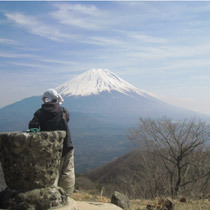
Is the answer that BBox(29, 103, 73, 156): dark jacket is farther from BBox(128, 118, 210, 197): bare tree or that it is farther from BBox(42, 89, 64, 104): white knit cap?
BBox(128, 118, 210, 197): bare tree

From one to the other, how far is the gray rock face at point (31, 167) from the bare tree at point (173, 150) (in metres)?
11.8

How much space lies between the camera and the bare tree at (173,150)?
1584 centimetres

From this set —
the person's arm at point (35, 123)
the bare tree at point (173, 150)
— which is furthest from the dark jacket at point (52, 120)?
the bare tree at point (173, 150)

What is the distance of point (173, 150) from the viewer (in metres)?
16.5

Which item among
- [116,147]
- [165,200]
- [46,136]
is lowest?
[116,147]

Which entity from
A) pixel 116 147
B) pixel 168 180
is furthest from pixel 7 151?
pixel 116 147

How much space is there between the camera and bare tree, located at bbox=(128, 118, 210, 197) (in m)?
15.8

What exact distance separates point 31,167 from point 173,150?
13.3 metres

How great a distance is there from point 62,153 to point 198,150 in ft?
42.4

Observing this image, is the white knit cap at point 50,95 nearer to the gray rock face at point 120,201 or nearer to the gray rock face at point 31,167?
the gray rock face at point 31,167

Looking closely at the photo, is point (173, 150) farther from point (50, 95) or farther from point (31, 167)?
point (31, 167)

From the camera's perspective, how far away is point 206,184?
663 inches

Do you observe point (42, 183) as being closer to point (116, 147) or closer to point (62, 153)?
point (62, 153)

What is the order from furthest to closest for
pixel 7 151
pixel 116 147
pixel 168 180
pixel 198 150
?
pixel 116 147 < pixel 168 180 < pixel 198 150 < pixel 7 151
